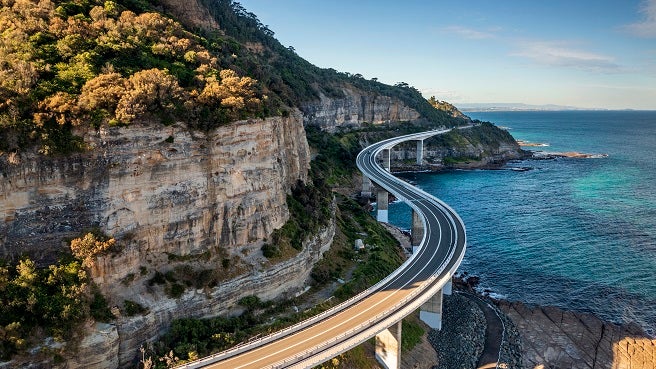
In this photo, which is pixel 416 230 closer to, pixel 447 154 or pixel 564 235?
pixel 564 235

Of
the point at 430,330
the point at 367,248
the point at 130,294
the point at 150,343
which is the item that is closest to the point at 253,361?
the point at 150,343

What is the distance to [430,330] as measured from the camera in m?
51.9

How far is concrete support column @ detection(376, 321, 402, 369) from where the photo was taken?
42.4 m

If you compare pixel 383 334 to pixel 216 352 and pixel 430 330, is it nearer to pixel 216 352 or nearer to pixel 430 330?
pixel 430 330

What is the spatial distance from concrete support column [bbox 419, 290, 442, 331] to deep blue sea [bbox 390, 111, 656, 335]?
44.1 feet

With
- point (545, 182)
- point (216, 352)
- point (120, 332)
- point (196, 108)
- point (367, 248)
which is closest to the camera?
point (120, 332)

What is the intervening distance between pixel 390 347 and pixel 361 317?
15.4 feet

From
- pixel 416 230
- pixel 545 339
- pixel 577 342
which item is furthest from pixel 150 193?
pixel 416 230

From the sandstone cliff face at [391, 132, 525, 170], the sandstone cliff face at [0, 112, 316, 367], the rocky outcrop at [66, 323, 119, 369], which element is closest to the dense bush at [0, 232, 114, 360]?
the rocky outcrop at [66, 323, 119, 369]

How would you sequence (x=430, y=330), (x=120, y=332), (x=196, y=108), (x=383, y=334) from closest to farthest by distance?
(x=120, y=332) → (x=196, y=108) → (x=383, y=334) → (x=430, y=330)

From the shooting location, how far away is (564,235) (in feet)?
256

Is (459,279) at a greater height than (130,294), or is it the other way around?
(130,294)

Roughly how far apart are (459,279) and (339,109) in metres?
90.6

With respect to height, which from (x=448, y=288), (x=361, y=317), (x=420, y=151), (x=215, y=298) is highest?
(x=420, y=151)
